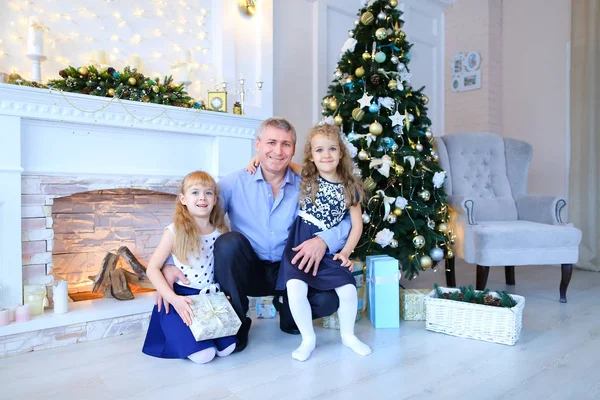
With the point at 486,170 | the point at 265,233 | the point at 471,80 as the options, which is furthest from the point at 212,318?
the point at 471,80

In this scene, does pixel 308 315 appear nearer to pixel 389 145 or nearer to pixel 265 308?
pixel 265 308

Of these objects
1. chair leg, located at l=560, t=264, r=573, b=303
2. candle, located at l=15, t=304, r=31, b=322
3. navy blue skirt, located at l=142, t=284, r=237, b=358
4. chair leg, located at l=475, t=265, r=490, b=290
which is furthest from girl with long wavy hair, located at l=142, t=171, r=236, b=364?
chair leg, located at l=560, t=264, r=573, b=303

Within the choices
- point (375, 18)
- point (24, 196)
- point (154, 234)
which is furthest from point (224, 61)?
point (24, 196)

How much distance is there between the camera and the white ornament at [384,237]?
263cm

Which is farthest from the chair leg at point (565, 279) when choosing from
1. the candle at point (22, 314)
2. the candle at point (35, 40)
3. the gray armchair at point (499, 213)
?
the candle at point (35, 40)

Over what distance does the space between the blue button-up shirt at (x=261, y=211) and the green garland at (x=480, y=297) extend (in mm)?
651

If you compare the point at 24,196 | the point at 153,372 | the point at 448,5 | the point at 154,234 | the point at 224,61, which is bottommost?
the point at 153,372

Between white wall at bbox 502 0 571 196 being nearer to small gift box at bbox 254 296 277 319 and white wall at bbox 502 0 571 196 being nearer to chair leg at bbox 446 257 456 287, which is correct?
chair leg at bbox 446 257 456 287

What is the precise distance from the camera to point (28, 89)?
2062mm

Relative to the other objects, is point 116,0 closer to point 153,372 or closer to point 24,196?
point 24,196

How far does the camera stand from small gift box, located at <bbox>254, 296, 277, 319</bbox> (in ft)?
8.25

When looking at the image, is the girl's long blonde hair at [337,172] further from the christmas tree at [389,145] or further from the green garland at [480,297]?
the green garland at [480,297]

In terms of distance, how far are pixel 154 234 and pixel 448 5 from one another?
395cm

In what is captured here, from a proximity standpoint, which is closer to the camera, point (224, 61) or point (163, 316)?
point (163, 316)
